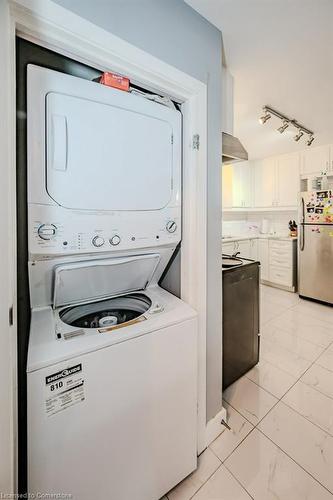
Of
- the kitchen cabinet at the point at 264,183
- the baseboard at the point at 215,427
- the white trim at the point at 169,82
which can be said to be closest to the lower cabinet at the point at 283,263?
the kitchen cabinet at the point at 264,183

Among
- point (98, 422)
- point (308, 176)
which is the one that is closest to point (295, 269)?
point (308, 176)

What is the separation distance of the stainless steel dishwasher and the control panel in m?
0.68

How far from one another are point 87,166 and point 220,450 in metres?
1.60

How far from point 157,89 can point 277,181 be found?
370 centimetres

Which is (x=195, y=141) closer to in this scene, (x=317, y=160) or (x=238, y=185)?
(x=317, y=160)

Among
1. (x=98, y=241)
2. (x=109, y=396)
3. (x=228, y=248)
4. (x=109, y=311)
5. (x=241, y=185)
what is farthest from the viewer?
(x=241, y=185)

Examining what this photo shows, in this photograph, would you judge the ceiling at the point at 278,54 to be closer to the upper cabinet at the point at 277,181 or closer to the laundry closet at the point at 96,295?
the laundry closet at the point at 96,295

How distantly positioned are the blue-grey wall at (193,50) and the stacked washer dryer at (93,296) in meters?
0.22

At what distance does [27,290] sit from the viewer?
3.31 ft

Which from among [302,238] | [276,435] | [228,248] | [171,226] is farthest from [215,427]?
[302,238]

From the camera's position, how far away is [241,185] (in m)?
4.57

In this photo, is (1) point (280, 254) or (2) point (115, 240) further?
(1) point (280, 254)

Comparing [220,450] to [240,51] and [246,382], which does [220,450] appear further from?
[240,51]

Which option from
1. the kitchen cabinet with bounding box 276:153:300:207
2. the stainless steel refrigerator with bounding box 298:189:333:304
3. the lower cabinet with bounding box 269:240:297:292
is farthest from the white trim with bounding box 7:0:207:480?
the kitchen cabinet with bounding box 276:153:300:207
